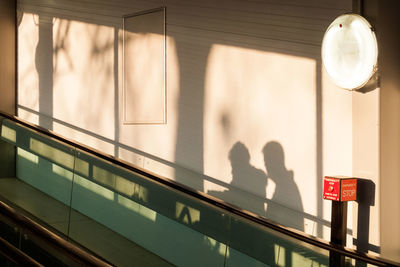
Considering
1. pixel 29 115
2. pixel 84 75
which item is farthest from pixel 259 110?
pixel 29 115

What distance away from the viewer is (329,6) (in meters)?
4.79

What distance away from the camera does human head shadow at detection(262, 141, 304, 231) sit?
5.02m

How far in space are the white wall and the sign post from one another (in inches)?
13.2

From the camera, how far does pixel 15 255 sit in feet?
9.19

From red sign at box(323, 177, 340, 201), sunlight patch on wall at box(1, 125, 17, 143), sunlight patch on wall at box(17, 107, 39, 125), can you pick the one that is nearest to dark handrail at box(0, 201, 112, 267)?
red sign at box(323, 177, 340, 201)

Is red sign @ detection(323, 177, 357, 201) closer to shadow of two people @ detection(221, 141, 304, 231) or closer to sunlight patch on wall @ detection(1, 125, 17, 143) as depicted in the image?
shadow of two people @ detection(221, 141, 304, 231)

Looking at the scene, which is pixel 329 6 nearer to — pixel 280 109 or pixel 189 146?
pixel 280 109

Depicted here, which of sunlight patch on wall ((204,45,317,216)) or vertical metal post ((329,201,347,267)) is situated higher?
sunlight patch on wall ((204,45,317,216))

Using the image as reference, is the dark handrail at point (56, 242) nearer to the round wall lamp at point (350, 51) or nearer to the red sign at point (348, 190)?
the red sign at point (348, 190)

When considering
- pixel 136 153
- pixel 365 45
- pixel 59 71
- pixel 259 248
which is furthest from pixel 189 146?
pixel 59 71

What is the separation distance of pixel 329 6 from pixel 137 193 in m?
2.17

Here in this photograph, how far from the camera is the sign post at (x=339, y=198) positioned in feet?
14.2

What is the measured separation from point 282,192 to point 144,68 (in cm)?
232

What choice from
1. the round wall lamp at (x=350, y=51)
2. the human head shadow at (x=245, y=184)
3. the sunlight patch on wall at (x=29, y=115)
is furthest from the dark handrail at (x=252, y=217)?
the sunlight patch on wall at (x=29, y=115)
